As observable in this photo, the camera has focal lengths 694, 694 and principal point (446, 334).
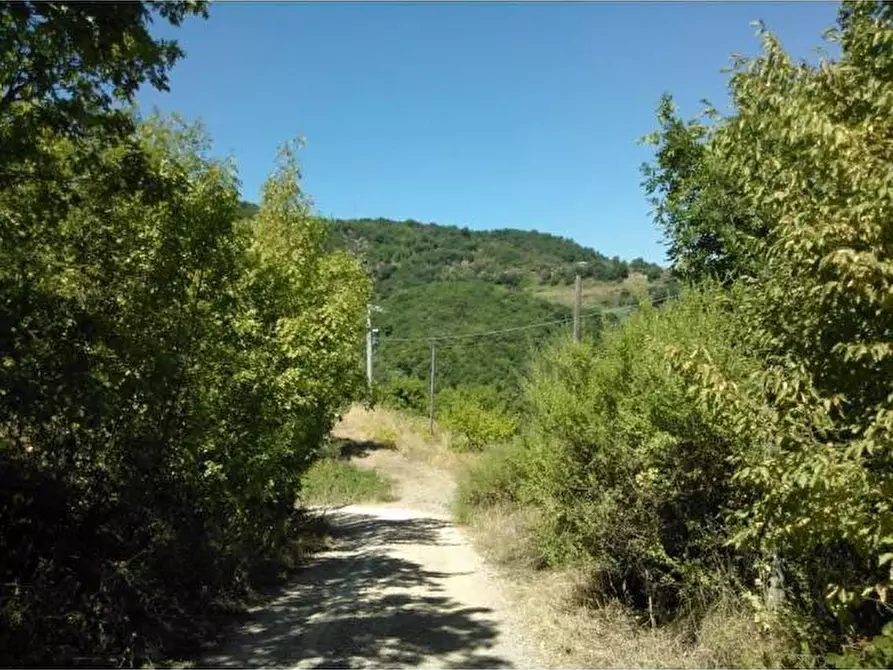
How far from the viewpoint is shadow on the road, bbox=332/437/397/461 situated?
31.0 m

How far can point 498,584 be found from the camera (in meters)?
10.4

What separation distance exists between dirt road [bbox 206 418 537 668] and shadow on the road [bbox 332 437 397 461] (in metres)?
16.1

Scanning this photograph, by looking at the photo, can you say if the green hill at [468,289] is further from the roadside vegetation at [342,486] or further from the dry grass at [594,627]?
the dry grass at [594,627]

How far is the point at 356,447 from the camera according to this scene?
3278 cm

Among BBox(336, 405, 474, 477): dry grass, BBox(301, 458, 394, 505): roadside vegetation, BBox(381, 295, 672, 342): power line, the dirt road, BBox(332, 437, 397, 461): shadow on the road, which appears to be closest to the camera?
the dirt road

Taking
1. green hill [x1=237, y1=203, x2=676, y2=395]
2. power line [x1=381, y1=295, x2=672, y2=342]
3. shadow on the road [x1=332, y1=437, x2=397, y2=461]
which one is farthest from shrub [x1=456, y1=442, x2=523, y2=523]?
green hill [x1=237, y1=203, x2=676, y2=395]

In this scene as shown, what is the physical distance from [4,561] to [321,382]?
6277mm

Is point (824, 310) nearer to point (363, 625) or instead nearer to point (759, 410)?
point (759, 410)

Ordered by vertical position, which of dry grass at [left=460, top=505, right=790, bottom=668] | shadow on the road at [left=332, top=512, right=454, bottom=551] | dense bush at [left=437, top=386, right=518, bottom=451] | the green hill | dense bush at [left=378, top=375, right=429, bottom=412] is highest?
the green hill

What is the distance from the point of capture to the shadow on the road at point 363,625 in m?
6.80

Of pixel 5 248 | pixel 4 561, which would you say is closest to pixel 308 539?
pixel 4 561

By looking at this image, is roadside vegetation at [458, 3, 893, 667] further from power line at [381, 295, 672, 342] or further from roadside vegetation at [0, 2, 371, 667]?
roadside vegetation at [0, 2, 371, 667]

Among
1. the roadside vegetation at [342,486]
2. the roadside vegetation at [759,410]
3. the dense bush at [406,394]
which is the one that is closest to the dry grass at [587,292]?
the dense bush at [406,394]

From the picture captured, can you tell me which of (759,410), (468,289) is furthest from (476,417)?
(468,289)
